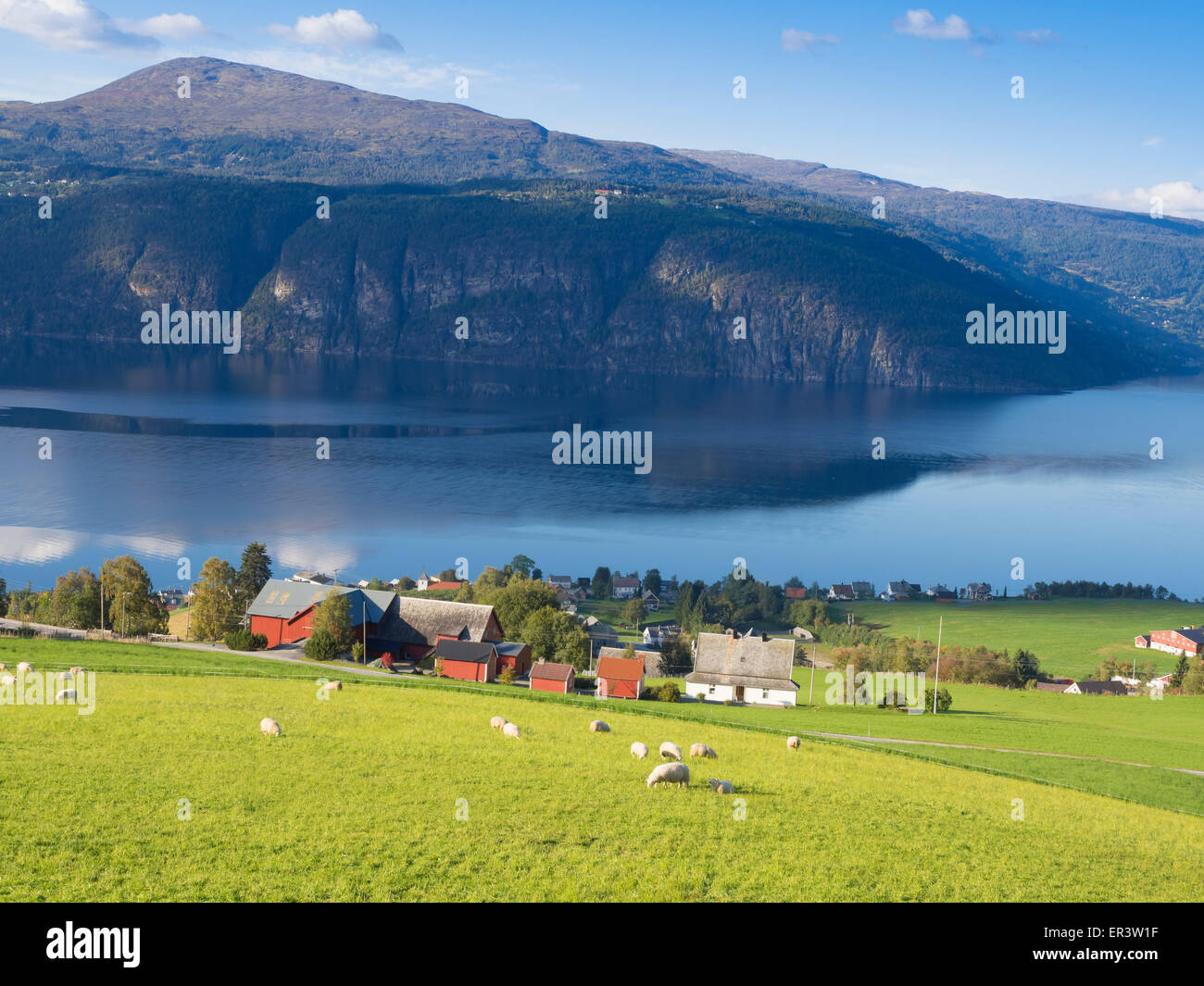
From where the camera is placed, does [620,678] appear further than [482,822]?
Yes

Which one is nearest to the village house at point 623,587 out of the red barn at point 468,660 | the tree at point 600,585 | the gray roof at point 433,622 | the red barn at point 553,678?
the tree at point 600,585

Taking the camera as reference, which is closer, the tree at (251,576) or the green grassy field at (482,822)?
the green grassy field at (482,822)

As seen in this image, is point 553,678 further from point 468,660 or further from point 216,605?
point 216,605

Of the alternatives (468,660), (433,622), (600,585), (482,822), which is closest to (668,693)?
(468,660)

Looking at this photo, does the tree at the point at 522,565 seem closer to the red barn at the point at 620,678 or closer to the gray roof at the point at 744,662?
the gray roof at the point at 744,662

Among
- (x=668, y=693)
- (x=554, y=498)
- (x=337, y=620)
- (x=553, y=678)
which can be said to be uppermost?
(x=554, y=498)

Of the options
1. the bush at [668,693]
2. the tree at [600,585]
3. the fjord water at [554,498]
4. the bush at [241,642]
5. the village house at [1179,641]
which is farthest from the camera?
the fjord water at [554,498]
